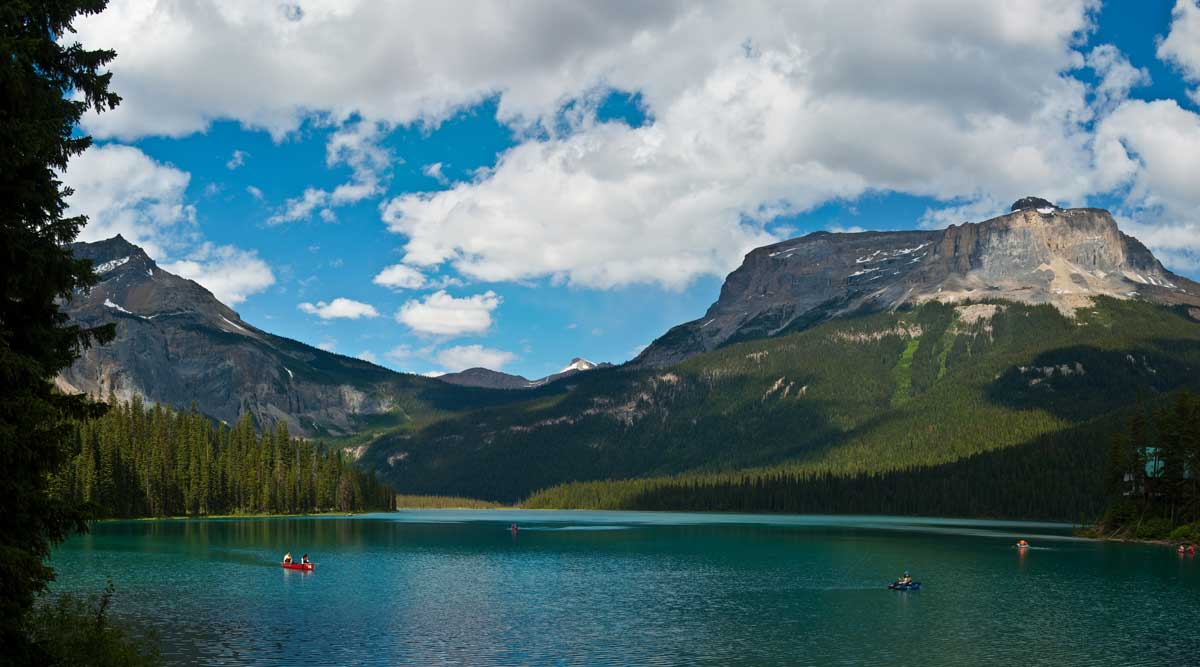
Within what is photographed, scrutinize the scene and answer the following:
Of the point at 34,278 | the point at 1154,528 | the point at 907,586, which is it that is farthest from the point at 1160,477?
the point at 34,278

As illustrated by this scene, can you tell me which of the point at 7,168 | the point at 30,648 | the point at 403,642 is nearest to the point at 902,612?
the point at 403,642

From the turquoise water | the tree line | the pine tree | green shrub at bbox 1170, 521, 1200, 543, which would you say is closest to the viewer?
the pine tree

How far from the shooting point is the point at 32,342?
28.2 meters

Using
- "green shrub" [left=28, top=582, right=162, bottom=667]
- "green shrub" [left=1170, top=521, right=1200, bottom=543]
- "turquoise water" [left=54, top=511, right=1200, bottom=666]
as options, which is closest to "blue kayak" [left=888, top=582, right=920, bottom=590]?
"turquoise water" [left=54, top=511, right=1200, bottom=666]

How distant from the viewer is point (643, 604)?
87062 millimetres

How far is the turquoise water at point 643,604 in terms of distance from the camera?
207 ft

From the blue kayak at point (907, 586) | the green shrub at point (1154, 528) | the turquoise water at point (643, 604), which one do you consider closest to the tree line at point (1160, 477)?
the green shrub at point (1154, 528)

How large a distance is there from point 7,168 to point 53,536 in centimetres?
1014

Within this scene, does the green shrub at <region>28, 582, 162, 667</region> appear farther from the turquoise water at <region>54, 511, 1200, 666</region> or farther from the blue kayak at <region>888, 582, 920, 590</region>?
the blue kayak at <region>888, 582, 920, 590</region>

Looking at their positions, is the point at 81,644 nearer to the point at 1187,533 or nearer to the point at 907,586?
the point at 907,586

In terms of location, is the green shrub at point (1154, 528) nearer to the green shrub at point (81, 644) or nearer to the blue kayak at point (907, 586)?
the blue kayak at point (907, 586)

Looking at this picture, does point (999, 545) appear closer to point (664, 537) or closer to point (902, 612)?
point (664, 537)

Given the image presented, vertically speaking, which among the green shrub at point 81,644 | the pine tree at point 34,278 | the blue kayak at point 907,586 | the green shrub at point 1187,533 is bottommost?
the green shrub at point 1187,533

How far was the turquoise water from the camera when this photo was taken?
62969mm
